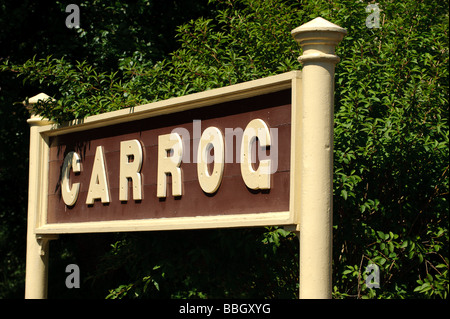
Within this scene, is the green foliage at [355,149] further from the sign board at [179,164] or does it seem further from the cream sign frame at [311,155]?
the cream sign frame at [311,155]

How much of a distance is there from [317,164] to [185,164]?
1245mm

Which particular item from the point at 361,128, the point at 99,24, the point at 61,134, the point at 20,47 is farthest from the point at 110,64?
the point at 361,128

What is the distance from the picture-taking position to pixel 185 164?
5.11 meters

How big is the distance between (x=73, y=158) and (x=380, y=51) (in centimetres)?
284

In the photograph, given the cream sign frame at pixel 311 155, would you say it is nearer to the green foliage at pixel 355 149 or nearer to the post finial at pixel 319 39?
the post finial at pixel 319 39

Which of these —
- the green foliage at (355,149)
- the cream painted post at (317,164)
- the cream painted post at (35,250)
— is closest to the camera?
the cream painted post at (317,164)

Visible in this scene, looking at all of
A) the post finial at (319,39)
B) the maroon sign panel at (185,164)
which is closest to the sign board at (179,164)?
the maroon sign panel at (185,164)

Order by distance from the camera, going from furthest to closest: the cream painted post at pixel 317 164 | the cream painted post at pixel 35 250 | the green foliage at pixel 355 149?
1. the cream painted post at pixel 35 250
2. the green foliage at pixel 355 149
3. the cream painted post at pixel 317 164

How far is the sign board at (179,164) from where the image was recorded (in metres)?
4.43

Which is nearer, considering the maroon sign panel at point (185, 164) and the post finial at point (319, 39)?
the post finial at point (319, 39)

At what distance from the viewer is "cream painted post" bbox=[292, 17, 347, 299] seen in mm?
4148

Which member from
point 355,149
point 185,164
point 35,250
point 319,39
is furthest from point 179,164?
point 35,250

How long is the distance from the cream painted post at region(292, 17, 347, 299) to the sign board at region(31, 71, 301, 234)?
0.30ft

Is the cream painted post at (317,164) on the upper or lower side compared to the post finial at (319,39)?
lower
